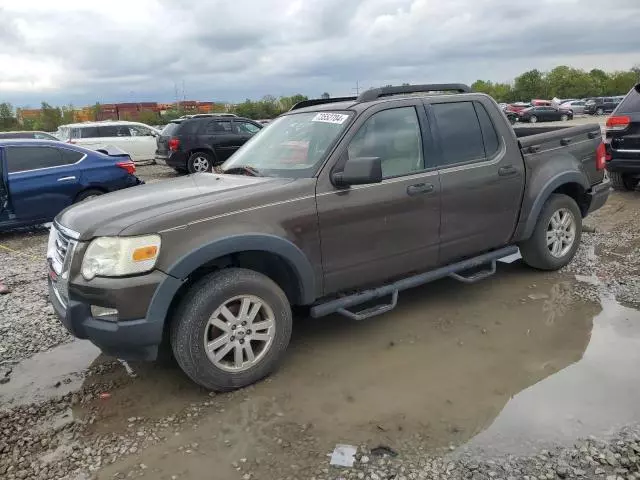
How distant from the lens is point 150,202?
358cm

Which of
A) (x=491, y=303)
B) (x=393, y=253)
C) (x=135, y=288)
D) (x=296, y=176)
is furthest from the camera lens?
(x=491, y=303)

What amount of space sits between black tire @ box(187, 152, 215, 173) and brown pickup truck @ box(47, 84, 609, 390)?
10.6m

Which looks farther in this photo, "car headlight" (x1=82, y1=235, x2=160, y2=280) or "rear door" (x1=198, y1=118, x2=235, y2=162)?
"rear door" (x1=198, y1=118, x2=235, y2=162)

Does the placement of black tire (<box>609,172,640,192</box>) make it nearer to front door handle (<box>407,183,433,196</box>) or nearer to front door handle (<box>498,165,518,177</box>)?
front door handle (<box>498,165,518,177</box>)

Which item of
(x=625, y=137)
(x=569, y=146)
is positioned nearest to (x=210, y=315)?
(x=569, y=146)

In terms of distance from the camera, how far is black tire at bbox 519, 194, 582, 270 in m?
5.18

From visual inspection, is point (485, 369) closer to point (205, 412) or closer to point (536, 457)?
point (536, 457)

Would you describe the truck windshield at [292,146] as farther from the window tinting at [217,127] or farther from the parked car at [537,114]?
the parked car at [537,114]

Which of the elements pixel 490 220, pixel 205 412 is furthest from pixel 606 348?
pixel 205 412

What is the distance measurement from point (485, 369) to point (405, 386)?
0.59 metres

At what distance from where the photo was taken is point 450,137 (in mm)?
4523

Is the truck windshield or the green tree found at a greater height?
the green tree

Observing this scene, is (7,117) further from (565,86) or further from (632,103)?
(565,86)

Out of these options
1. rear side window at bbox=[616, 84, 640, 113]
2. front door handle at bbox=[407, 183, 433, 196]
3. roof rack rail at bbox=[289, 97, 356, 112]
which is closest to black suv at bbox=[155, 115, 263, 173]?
rear side window at bbox=[616, 84, 640, 113]
